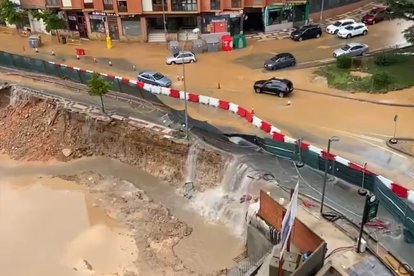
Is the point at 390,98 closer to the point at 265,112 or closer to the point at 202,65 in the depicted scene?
the point at 265,112

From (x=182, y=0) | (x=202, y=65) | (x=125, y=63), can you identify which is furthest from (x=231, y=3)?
(x=125, y=63)

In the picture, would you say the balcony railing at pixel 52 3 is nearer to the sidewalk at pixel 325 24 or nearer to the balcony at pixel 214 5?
the balcony at pixel 214 5

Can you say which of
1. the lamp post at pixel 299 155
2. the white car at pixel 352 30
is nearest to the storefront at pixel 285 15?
the white car at pixel 352 30

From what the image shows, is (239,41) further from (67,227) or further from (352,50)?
(67,227)

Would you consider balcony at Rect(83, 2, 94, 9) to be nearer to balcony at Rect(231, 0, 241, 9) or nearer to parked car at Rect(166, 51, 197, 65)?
parked car at Rect(166, 51, 197, 65)

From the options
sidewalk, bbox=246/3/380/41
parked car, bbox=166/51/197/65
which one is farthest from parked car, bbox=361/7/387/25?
parked car, bbox=166/51/197/65

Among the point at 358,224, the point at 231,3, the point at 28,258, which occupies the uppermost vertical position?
the point at 231,3
